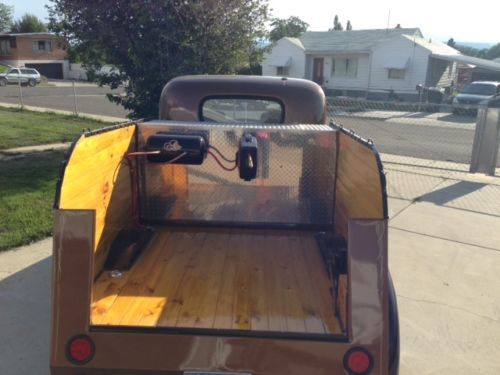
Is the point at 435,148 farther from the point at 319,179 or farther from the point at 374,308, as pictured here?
the point at 374,308

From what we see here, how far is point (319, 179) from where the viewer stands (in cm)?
333

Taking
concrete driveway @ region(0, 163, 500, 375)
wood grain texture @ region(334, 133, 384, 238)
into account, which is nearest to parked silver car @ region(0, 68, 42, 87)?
concrete driveway @ region(0, 163, 500, 375)

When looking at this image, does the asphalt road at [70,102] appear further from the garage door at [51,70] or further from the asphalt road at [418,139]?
the garage door at [51,70]

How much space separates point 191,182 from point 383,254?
1760 millimetres

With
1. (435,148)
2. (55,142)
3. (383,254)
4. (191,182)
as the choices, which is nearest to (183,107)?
(191,182)

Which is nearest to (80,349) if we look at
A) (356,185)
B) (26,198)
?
(356,185)

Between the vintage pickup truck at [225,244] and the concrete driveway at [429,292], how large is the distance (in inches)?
42.3

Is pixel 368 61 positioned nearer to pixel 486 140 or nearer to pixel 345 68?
pixel 345 68

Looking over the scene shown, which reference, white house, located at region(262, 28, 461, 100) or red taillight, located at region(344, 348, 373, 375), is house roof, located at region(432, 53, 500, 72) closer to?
white house, located at region(262, 28, 461, 100)

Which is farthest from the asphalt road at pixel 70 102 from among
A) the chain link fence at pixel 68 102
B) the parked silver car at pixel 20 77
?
the parked silver car at pixel 20 77

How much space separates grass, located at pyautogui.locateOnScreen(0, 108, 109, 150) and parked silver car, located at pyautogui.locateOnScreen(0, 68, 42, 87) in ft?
74.4

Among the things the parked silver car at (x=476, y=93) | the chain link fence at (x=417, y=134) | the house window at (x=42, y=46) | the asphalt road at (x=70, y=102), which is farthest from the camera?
the house window at (x=42, y=46)

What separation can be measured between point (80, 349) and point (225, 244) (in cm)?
140

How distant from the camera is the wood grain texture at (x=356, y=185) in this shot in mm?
2131
